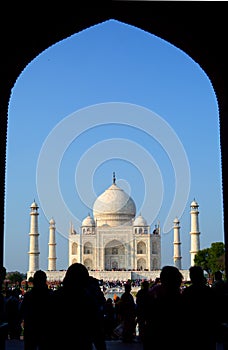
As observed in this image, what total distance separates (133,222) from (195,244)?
25.9ft

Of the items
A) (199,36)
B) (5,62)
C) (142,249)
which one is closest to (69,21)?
(5,62)

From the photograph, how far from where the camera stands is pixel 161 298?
3.41m

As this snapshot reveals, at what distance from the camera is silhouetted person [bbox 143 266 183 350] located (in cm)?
334

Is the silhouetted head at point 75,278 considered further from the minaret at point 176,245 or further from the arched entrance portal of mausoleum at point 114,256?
the arched entrance portal of mausoleum at point 114,256

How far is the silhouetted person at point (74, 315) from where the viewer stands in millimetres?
3453

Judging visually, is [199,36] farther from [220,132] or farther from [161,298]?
[161,298]

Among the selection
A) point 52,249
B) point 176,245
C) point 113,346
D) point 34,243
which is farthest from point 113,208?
point 113,346

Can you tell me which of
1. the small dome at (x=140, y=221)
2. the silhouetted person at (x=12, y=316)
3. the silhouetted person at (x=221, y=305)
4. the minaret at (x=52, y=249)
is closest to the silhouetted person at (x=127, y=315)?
the silhouetted person at (x=221, y=305)

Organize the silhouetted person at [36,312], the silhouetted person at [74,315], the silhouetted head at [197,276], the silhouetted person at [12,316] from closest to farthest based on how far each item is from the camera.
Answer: the silhouetted person at [74,315], the silhouetted head at [197,276], the silhouetted person at [36,312], the silhouetted person at [12,316]

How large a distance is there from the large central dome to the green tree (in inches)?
374

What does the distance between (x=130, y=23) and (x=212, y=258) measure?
1350 inches

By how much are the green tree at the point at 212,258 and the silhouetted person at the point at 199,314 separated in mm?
34368

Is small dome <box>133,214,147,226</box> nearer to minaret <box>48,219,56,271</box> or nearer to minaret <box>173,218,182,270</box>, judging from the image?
minaret <box>173,218,182,270</box>

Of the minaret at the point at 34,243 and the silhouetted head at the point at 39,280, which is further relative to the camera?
the minaret at the point at 34,243
